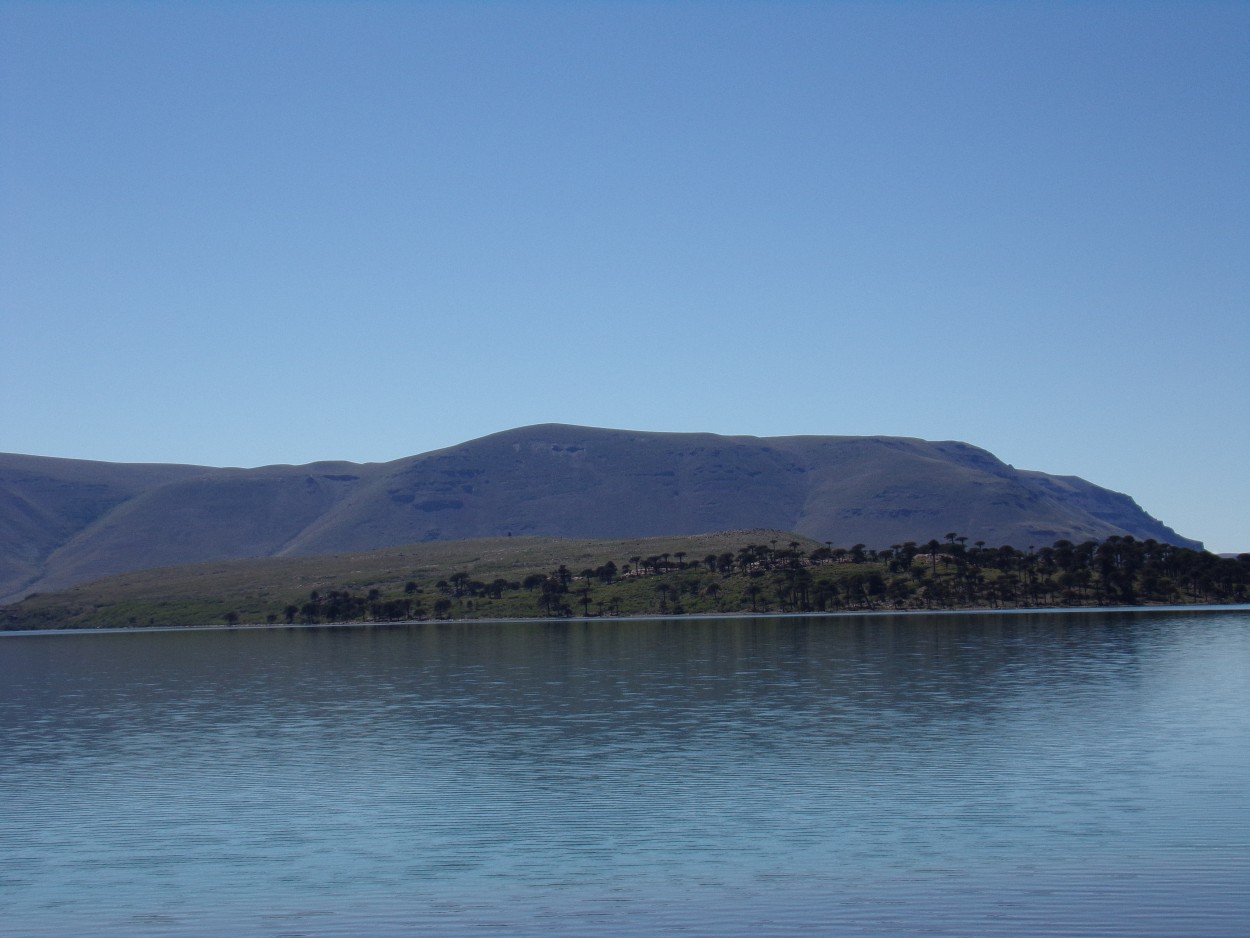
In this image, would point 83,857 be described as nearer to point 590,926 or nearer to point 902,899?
point 590,926

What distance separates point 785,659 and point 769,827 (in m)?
77.1

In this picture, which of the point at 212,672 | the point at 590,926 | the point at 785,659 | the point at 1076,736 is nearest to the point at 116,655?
the point at 212,672

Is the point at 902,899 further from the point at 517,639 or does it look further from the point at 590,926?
the point at 517,639

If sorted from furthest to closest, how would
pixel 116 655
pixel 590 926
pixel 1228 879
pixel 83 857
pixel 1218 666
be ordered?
pixel 116 655
pixel 1218 666
pixel 83 857
pixel 1228 879
pixel 590 926

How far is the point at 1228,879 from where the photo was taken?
99.3 ft

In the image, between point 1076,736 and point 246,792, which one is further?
point 1076,736

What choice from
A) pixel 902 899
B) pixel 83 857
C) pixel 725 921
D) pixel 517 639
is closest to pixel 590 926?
pixel 725 921

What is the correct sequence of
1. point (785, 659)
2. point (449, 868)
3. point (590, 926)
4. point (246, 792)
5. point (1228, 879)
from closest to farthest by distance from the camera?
point (590, 926) → point (1228, 879) → point (449, 868) → point (246, 792) → point (785, 659)

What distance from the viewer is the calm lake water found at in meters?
29.4

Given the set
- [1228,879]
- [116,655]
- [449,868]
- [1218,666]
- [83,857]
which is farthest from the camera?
[116,655]

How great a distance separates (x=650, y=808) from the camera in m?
41.7

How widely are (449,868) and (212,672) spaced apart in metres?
98.4

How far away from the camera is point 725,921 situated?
28.0m

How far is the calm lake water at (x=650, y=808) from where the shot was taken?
29406mm
